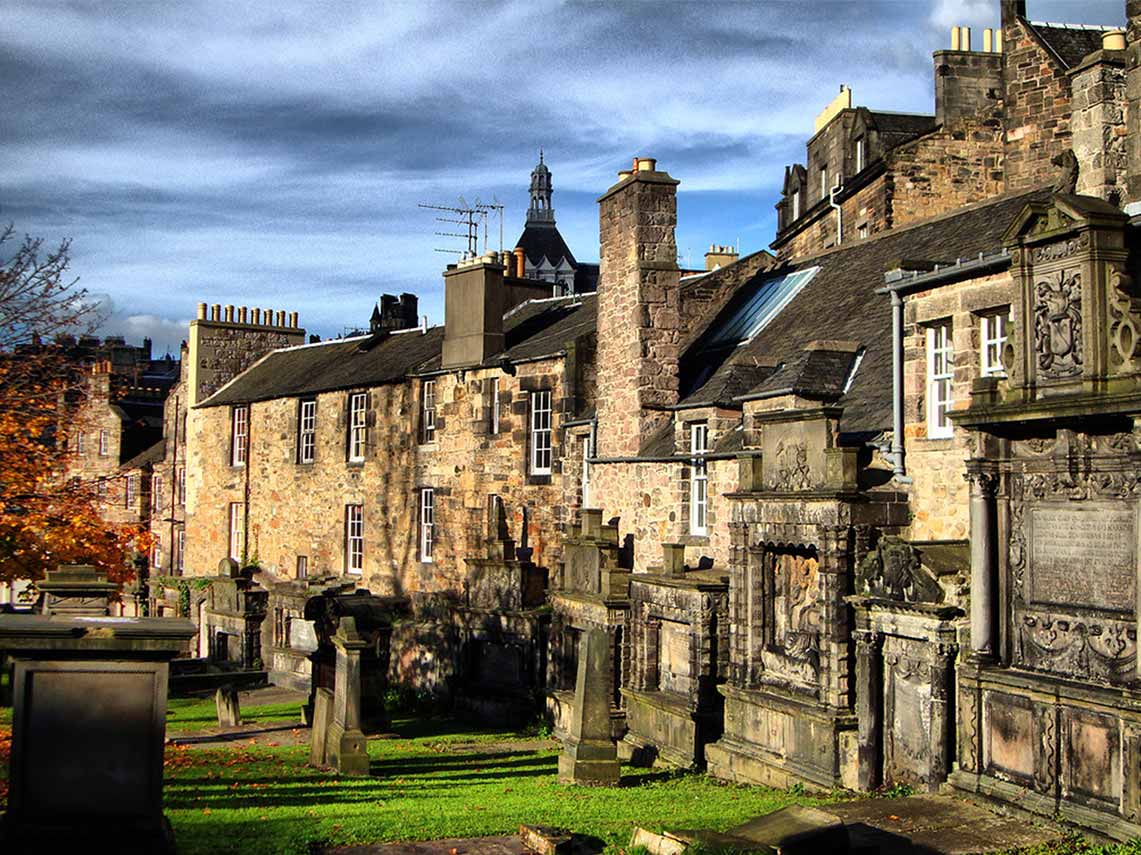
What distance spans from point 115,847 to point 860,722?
8.05 meters

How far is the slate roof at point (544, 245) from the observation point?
301 feet

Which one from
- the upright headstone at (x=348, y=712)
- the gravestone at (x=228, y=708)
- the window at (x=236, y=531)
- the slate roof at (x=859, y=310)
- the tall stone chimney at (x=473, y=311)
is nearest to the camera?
the upright headstone at (x=348, y=712)

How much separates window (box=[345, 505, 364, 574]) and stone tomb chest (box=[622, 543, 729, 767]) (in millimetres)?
14066

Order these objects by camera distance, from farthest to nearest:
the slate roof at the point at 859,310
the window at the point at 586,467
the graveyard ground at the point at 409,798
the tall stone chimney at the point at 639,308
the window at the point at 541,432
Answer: the window at the point at 541,432, the window at the point at 586,467, the tall stone chimney at the point at 639,308, the slate roof at the point at 859,310, the graveyard ground at the point at 409,798

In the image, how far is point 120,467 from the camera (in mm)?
45219

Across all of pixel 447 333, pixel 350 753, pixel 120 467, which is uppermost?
pixel 447 333

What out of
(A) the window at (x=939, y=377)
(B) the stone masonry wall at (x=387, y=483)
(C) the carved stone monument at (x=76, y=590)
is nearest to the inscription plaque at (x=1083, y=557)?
(A) the window at (x=939, y=377)

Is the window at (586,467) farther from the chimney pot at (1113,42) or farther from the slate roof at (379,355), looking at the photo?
the chimney pot at (1113,42)

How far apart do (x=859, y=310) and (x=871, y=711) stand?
7.09 m

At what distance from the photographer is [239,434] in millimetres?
37844

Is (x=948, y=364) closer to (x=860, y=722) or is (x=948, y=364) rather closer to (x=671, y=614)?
(x=860, y=722)

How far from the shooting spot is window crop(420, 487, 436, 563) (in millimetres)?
29109

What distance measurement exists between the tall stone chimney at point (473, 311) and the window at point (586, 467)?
4.66 m

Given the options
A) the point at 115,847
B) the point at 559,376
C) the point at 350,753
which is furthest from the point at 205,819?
the point at 559,376
